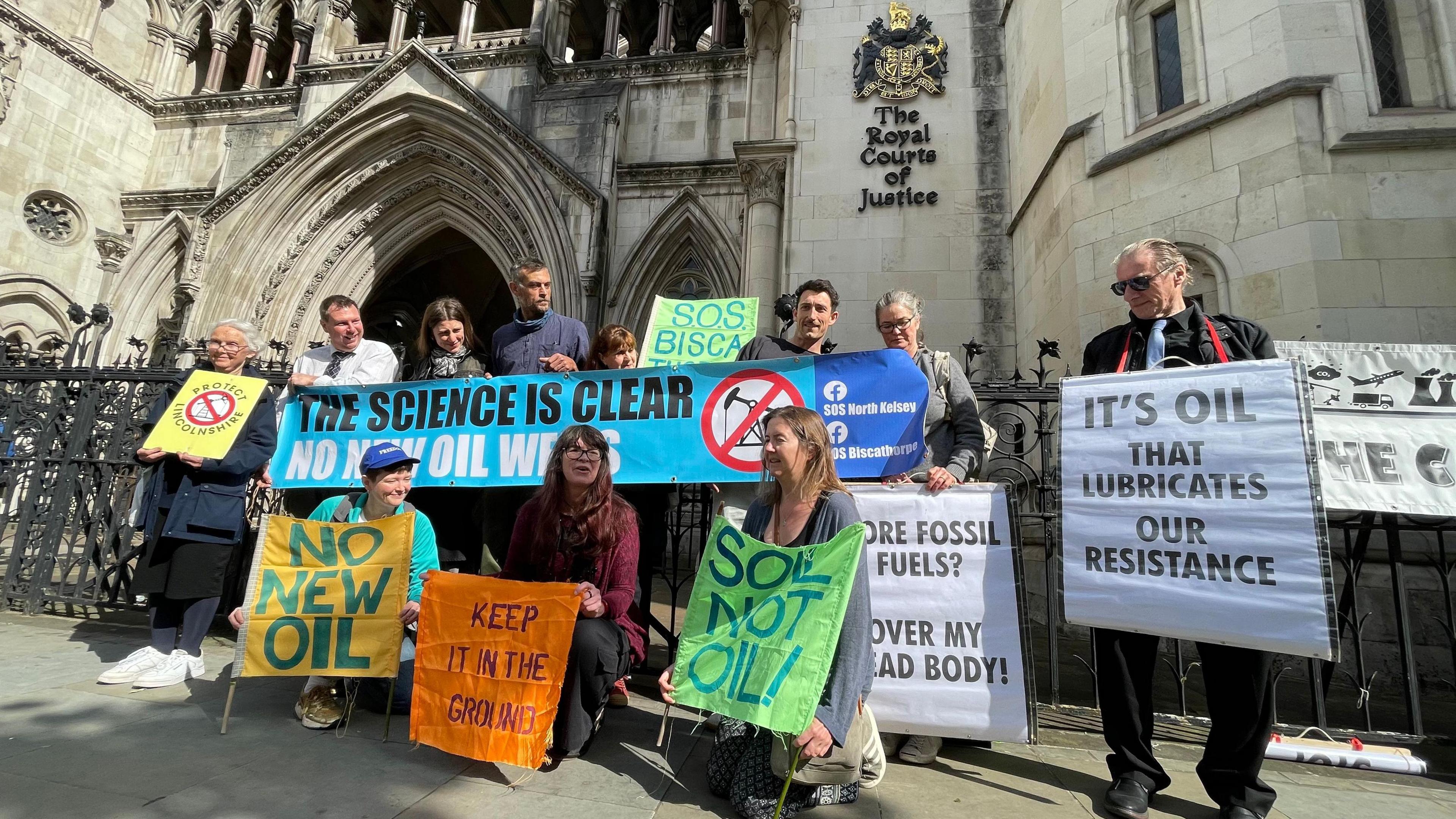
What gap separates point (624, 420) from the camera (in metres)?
4.22

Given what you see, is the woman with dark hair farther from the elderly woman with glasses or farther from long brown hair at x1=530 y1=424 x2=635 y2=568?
long brown hair at x1=530 y1=424 x2=635 y2=568

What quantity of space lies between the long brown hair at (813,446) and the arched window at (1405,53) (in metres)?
7.02

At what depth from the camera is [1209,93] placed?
257 inches

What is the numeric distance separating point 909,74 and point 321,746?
11.3m

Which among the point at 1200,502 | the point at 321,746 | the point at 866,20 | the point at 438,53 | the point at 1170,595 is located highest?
the point at 438,53

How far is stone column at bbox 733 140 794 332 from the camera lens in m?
10.4

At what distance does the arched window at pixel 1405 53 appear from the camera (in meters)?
5.91

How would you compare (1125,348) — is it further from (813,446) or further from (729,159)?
(729,159)

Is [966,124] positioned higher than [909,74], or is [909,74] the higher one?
[909,74]

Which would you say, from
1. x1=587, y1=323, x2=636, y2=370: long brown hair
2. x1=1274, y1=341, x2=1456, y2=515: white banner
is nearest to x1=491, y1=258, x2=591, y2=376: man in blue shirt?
x1=587, y1=323, x2=636, y2=370: long brown hair

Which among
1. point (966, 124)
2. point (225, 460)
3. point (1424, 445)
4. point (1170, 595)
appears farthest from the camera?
point (966, 124)

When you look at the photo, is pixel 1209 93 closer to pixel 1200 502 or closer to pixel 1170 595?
pixel 1200 502

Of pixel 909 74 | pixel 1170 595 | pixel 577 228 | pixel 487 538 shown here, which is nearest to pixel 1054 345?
pixel 1170 595

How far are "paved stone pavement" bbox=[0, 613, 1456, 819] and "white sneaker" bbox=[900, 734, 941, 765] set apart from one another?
5cm
